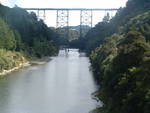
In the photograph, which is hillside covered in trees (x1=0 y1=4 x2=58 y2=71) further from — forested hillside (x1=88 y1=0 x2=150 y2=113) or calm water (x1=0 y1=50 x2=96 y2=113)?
forested hillside (x1=88 y1=0 x2=150 y2=113)

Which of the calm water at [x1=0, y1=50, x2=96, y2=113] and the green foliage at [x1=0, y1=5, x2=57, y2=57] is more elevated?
the green foliage at [x1=0, y1=5, x2=57, y2=57]

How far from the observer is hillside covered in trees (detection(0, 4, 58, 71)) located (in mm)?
53850

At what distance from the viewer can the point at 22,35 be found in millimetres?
75250

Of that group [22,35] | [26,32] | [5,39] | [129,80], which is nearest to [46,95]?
[129,80]

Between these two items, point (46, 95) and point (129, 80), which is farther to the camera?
point (46, 95)

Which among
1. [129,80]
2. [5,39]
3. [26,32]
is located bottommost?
[129,80]

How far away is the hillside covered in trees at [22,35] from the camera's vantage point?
5385cm

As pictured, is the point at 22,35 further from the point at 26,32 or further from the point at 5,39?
the point at 5,39

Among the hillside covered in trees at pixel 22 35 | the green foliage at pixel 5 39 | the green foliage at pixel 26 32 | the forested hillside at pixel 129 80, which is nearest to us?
the forested hillside at pixel 129 80

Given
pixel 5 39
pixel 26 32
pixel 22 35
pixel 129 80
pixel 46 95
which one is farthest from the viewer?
pixel 26 32

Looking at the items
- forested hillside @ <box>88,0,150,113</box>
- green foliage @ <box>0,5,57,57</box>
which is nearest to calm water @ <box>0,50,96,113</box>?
forested hillside @ <box>88,0,150,113</box>

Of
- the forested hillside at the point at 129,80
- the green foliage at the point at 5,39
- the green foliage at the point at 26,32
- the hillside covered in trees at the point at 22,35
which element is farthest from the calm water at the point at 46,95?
the green foliage at the point at 26,32

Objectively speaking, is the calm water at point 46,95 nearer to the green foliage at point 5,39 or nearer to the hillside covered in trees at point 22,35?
the green foliage at point 5,39

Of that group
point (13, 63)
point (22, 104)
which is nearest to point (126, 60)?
point (22, 104)
